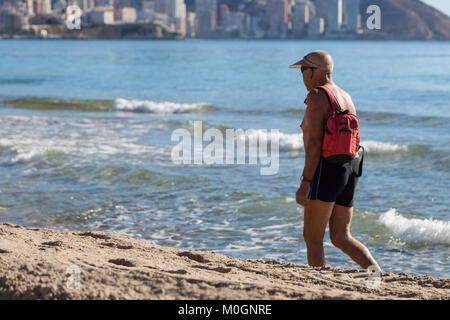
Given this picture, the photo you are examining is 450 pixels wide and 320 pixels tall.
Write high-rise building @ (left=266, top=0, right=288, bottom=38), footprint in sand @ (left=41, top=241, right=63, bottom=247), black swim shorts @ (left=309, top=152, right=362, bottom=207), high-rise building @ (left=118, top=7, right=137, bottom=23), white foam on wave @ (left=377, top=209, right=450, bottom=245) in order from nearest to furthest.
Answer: black swim shorts @ (left=309, top=152, right=362, bottom=207) < footprint in sand @ (left=41, top=241, right=63, bottom=247) < white foam on wave @ (left=377, top=209, right=450, bottom=245) < high-rise building @ (left=266, top=0, right=288, bottom=38) < high-rise building @ (left=118, top=7, right=137, bottom=23)

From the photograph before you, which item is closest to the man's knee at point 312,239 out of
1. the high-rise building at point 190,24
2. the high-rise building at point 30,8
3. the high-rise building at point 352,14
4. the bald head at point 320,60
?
the bald head at point 320,60

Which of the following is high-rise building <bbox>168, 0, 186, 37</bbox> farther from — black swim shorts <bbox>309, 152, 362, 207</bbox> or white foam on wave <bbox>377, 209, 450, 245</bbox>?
black swim shorts <bbox>309, 152, 362, 207</bbox>

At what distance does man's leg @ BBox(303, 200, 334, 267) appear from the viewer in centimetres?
466

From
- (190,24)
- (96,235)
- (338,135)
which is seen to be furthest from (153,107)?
(190,24)

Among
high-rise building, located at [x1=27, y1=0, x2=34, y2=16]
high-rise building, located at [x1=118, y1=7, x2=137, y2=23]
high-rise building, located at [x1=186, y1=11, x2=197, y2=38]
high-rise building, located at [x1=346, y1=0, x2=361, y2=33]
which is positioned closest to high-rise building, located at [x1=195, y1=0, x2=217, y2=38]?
high-rise building, located at [x1=186, y1=11, x2=197, y2=38]

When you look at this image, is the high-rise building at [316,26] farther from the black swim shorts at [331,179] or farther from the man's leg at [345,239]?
the black swim shorts at [331,179]

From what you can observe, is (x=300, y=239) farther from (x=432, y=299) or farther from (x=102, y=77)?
(x=102, y=77)

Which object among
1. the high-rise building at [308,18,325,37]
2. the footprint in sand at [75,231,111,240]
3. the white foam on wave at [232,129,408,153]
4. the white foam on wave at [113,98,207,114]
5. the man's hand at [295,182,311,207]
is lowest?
the white foam on wave at [113,98,207,114]

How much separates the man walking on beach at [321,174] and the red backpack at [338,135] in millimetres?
35

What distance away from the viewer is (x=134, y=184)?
34.1 ft

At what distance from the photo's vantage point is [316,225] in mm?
4738

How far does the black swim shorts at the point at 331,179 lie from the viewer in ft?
15.0

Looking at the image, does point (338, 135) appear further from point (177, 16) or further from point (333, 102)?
point (177, 16)
